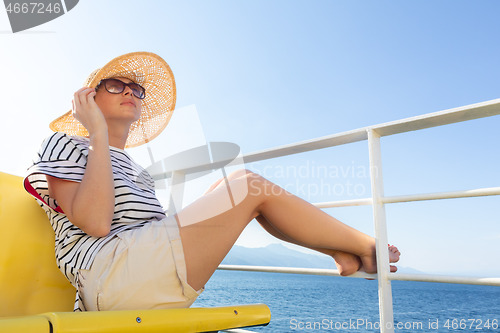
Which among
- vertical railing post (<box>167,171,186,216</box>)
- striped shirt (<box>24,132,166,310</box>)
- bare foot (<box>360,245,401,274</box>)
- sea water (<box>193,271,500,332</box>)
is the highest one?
striped shirt (<box>24,132,166,310</box>)

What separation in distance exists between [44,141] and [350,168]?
43.4 inches

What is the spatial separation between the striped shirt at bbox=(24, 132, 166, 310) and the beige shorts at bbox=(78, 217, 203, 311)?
4 cm

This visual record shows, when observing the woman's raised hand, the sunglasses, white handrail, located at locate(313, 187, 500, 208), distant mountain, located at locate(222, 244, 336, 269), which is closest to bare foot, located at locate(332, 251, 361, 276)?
→ white handrail, located at locate(313, 187, 500, 208)

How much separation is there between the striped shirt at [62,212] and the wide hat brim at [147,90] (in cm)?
33

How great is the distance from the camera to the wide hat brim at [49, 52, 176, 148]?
1.40m

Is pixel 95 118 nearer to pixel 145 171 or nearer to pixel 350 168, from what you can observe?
pixel 145 171

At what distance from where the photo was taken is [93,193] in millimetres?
937

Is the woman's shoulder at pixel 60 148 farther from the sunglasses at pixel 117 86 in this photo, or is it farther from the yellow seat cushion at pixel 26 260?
the sunglasses at pixel 117 86

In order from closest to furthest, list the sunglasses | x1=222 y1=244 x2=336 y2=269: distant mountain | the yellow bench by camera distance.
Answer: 1. the yellow bench
2. the sunglasses
3. x1=222 y1=244 x2=336 y2=269: distant mountain

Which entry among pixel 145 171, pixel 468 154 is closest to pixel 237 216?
pixel 145 171

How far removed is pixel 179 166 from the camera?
194 cm

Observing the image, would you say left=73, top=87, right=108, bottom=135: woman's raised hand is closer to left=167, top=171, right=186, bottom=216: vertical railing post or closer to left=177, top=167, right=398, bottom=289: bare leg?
left=177, top=167, right=398, bottom=289: bare leg

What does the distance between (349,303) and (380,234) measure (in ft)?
170

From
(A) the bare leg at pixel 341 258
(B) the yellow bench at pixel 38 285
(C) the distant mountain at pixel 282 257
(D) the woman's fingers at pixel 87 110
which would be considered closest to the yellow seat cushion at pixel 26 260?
(B) the yellow bench at pixel 38 285
